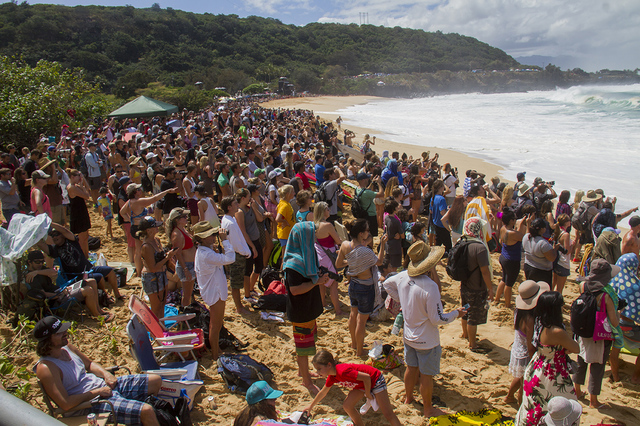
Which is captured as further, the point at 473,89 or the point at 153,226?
the point at 473,89

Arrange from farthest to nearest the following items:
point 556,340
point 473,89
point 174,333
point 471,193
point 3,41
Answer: point 473,89
point 3,41
point 471,193
point 174,333
point 556,340

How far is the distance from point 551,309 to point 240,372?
2736 mm

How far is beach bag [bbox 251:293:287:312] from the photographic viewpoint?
5.44 metres

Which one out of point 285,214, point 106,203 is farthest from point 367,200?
point 106,203

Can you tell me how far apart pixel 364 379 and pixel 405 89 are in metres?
98.1

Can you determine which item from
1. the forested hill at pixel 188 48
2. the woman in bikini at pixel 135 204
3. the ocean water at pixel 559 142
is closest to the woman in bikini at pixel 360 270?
the woman in bikini at pixel 135 204

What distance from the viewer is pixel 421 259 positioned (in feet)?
11.4

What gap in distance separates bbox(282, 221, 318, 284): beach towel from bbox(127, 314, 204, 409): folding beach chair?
1.27m

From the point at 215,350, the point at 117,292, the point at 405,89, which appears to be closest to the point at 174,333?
the point at 215,350

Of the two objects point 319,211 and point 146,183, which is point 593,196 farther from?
point 146,183

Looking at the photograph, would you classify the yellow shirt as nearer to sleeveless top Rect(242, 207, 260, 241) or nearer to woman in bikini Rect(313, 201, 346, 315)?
sleeveless top Rect(242, 207, 260, 241)

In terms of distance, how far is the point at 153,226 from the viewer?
14.9ft

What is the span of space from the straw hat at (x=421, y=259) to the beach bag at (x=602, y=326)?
1.55 meters

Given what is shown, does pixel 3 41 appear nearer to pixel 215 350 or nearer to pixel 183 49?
pixel 183 49
